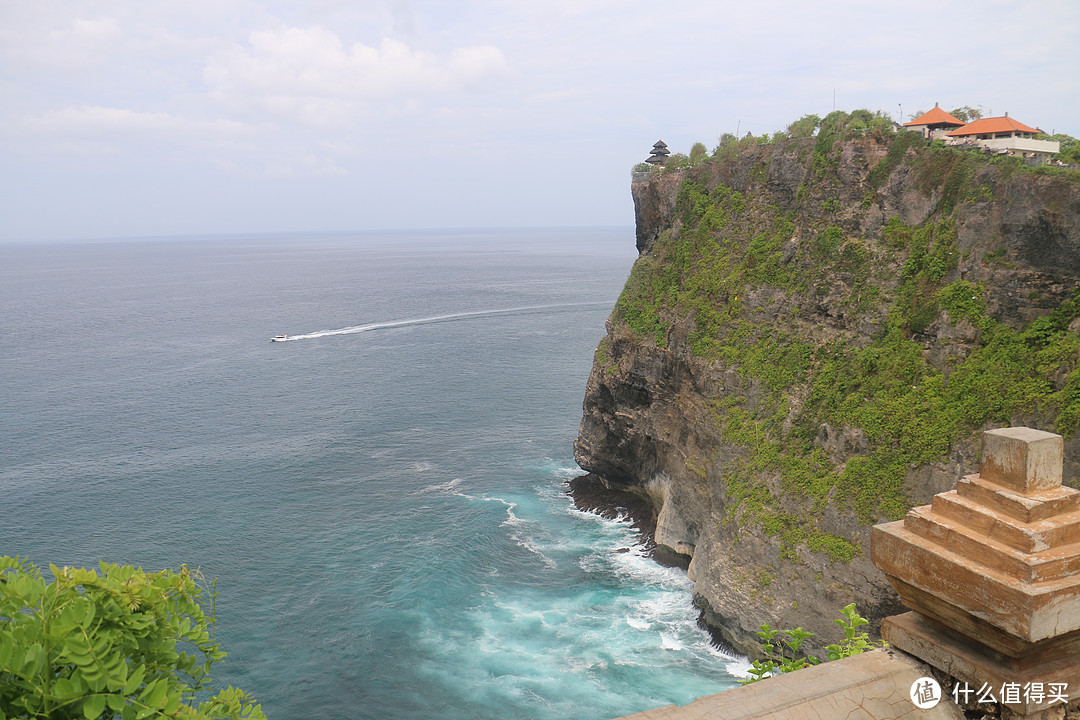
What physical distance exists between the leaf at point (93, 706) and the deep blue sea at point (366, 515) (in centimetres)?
2630

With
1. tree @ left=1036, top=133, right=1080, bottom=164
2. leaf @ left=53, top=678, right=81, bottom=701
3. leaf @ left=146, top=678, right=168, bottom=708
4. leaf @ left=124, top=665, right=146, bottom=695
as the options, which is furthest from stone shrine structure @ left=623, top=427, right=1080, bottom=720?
tree @ left=1036, top=133, right=1080, bottom=164

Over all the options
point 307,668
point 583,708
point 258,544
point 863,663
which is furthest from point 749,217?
point 863,663

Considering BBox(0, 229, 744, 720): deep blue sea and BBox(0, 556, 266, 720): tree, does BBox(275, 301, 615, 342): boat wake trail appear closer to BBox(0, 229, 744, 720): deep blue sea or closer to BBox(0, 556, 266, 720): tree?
BBox(0, 229, 744, 720): deep blue sea

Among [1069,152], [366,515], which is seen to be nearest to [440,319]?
[366,515]

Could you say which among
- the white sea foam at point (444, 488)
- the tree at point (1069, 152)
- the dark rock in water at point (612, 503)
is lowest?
the dark rock in water at point (612, 503)

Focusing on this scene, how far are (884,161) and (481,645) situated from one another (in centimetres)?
2826

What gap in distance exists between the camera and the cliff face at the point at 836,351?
995 inches

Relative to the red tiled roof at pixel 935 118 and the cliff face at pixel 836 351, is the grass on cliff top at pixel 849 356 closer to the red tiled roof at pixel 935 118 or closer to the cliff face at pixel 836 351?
the cliff face at pixel 836 351

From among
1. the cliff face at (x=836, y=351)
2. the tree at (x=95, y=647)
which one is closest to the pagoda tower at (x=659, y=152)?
the cliff face at (x=836, y=351)

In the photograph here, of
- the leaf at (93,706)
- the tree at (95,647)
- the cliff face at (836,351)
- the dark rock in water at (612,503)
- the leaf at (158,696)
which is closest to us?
the leaf at (93,706)

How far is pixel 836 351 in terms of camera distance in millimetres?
31234

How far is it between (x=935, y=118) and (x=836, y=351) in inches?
582

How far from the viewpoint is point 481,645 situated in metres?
32.8

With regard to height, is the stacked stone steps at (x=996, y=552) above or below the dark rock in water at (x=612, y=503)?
above
